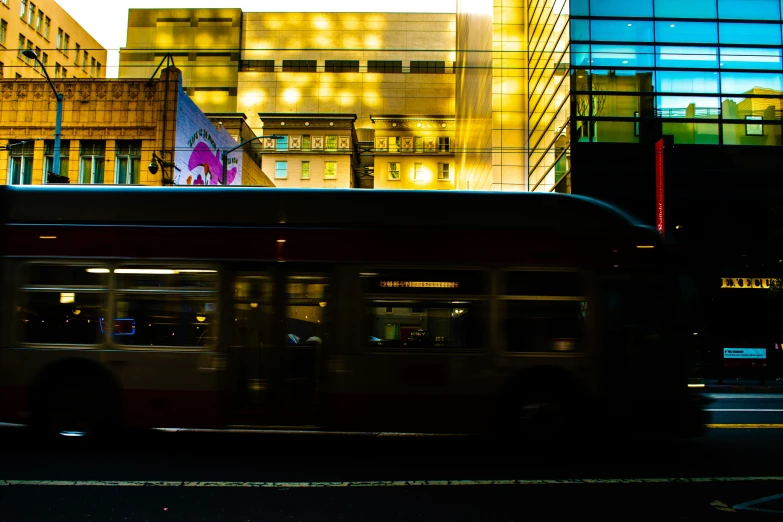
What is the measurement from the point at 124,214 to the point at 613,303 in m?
5.97

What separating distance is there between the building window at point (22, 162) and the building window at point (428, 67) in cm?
5594

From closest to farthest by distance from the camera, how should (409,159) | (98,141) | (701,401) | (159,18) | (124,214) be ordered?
(701,401) → (124,214) → (98,141) → (409,159) → (159,18)

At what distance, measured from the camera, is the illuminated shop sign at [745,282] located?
24.9m

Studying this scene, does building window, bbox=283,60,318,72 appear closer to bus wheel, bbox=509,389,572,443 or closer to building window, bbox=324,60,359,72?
building window, bbox=324,60,359,72

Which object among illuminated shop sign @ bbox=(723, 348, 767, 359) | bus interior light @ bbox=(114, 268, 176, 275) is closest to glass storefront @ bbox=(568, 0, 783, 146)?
illuminated shop sign @ bbox=(723, 348, 767, 359)

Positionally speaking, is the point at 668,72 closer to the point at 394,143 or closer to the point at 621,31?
the point at 621,31

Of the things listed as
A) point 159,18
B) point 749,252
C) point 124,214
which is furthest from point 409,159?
point 124,214

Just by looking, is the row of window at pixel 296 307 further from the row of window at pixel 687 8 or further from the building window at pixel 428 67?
the building window at pixel 428 67

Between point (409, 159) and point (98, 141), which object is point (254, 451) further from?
point (409, 159)

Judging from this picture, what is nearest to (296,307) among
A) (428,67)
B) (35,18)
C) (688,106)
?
(688,106)

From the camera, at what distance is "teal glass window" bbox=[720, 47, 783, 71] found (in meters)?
25.4

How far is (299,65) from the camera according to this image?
257ft

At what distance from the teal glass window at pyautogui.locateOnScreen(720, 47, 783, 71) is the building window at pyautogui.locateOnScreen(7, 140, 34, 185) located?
94.4ft

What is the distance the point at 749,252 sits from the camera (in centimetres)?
2505
